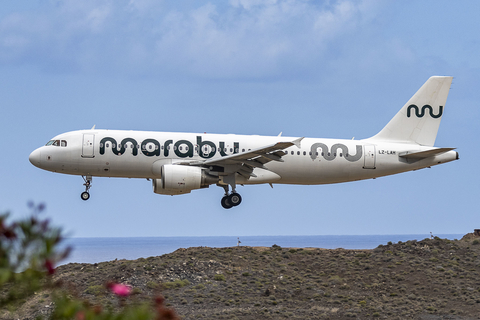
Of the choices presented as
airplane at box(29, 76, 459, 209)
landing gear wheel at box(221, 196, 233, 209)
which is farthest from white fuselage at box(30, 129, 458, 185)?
landing gear wheel at box(221, 196, 233, 209)

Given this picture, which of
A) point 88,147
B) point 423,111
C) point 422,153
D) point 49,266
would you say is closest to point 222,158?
point 88,147

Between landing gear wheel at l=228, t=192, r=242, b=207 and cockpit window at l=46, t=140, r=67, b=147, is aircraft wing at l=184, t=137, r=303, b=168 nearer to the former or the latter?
landing gear wheel at l=228, t=192, r=242, b=207

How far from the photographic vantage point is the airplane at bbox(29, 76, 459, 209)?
3002 cm

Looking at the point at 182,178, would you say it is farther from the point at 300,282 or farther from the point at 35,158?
the point at 300,282

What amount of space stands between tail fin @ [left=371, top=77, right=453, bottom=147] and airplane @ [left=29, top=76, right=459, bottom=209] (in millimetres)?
888

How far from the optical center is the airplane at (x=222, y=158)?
30.0m

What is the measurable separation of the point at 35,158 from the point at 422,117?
23157 millimetres

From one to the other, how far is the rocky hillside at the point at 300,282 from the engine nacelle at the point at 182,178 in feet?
22.5

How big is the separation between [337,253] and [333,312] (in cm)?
1215

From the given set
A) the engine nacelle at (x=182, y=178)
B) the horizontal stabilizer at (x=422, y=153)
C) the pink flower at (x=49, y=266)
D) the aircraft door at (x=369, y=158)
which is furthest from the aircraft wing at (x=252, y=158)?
the pink flower at (x=49, y=266)

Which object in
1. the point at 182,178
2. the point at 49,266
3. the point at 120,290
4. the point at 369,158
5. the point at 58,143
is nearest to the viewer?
the point at 120,290

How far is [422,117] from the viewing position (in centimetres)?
3653

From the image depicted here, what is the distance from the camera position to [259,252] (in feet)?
150

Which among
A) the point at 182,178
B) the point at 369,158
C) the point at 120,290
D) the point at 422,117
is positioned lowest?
the point at 120,290
